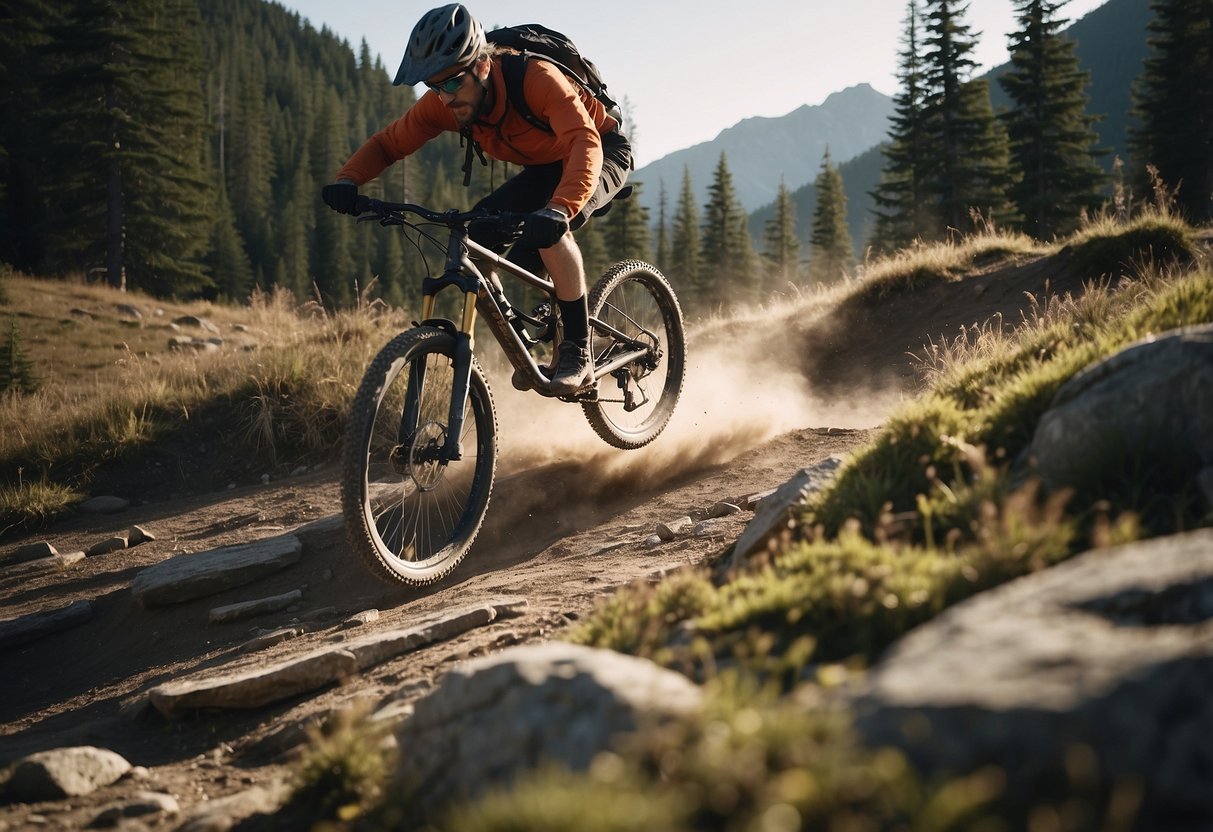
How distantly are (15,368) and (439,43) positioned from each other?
46.2ft

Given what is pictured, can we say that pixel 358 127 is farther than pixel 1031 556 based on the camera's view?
Yes

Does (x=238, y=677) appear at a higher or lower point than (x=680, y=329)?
lower

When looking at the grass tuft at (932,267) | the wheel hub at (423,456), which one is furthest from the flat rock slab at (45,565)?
the grass tuft at (932,267)

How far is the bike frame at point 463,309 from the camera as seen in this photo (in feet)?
14.5

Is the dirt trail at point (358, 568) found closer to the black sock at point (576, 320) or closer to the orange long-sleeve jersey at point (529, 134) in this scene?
the black sock at point (576, 320)

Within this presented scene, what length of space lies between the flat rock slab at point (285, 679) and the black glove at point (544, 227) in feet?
7.04

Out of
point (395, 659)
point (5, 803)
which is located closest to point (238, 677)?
point (395, 659)

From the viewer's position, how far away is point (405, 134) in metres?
5.21

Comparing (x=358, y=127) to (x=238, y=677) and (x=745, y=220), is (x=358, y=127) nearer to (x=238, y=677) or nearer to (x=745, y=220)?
(x=745, y=220)

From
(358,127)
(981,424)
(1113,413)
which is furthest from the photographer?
(358,127)

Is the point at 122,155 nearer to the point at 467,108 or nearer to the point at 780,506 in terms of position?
the point at 467,108

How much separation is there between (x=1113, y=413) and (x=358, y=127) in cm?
11443

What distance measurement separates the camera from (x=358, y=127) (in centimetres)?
10556

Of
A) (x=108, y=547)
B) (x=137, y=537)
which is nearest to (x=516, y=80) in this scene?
(x=137, y=537)
